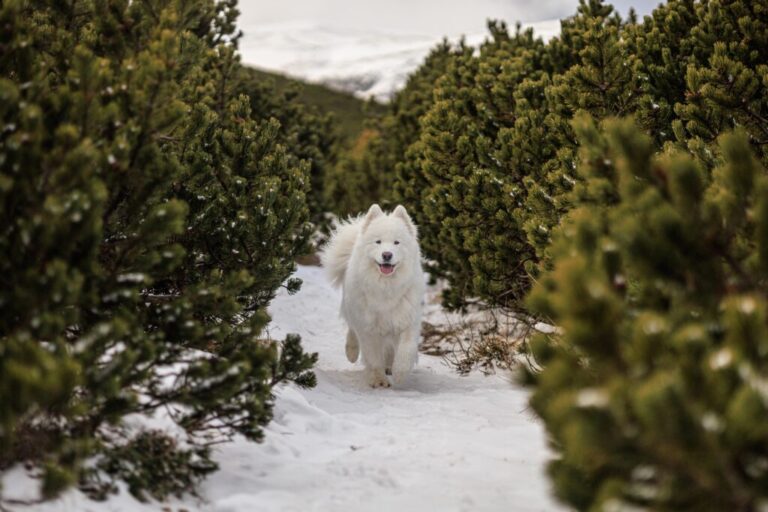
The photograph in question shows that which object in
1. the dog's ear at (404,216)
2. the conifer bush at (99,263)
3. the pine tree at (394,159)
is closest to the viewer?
the conifer bush at (99,263)

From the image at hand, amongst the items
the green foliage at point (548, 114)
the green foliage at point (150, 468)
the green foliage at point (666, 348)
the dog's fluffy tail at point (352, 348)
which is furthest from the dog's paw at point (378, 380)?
the green foliage at point (666, 348)

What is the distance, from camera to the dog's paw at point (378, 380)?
736cm

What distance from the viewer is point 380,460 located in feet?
13.7

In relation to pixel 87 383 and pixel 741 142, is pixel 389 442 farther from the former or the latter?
pixel 741 142

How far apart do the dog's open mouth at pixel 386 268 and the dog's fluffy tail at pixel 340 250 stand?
112cm

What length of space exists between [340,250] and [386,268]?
1393mm

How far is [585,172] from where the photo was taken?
322 cm

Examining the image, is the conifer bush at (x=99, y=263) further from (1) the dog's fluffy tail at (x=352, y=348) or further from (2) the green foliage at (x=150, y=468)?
(1) the dog's fluffy tail at (x=352, y=348)

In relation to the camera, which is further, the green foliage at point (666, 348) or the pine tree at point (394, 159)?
the pine tree at point (394, 159)

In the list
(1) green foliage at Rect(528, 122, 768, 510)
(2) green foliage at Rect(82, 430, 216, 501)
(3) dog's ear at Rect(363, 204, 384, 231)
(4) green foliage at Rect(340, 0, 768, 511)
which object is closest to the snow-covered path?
(2) green foliage at Rect(82, 430, 216, 501)

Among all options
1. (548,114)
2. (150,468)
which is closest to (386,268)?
(548,114)

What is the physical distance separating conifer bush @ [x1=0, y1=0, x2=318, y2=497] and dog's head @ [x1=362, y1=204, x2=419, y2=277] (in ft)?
9.26

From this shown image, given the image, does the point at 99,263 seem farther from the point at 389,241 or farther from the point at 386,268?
the point at 389,241

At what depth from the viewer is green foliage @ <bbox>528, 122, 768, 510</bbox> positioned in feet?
5.77
